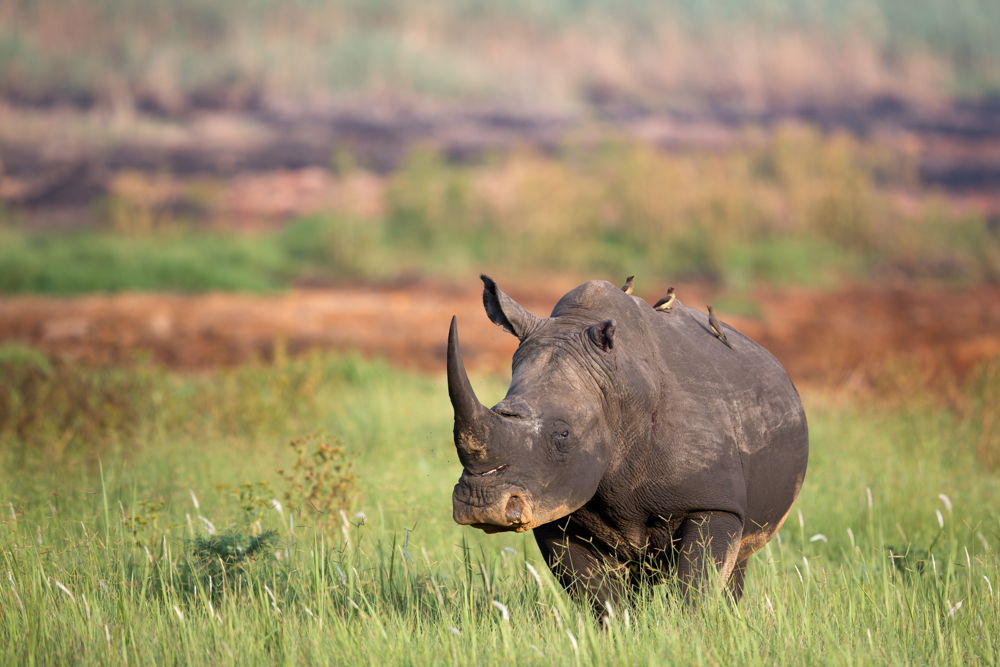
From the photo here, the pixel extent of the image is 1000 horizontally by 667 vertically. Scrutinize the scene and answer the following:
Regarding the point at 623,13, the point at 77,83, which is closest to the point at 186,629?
the point at 77,83

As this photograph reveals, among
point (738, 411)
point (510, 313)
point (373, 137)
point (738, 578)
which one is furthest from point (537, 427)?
point (373, 137)

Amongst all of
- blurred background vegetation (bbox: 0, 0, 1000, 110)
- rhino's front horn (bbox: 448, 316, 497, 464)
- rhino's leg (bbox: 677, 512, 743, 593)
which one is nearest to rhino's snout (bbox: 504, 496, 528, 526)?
rhino's front horn (bbox: 448, 316, 497, 464)

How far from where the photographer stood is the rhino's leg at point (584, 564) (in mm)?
4617

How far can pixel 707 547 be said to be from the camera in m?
4.37

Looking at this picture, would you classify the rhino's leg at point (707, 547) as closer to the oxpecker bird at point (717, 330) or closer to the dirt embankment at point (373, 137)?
the oxpecker bird at point (717, 330)

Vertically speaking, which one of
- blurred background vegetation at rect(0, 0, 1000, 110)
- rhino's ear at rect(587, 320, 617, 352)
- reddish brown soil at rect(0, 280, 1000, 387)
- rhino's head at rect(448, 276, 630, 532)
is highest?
blurred background vegetation at rect(0, 0, 1000, 110)

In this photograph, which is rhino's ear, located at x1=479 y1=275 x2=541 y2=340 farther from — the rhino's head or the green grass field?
the green grass field

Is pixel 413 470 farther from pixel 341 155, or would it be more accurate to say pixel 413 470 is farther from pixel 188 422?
pixel 341 155

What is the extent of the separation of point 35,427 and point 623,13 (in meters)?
24.1

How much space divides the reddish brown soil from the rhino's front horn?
7.71m

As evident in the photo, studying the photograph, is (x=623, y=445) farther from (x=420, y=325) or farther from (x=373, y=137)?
(x=373, y=137)

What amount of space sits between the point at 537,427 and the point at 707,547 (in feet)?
2.81

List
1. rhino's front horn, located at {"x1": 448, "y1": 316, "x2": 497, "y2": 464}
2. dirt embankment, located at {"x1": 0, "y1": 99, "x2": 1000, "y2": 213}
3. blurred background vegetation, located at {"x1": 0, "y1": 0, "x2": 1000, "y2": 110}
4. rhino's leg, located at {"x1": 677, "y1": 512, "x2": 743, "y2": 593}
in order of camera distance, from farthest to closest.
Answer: blurred background vegetation, located at {"x1": 0, "y1": 0, "x2": 1000, "y2": 110} → dirt embankment, located at {"x1": 0, "y1": 99, "x2": 1000, "y2": 213} → rhino's leg, located at {"x1": 677, "y1": 512, "x2": 743, "y2": 593} → rhino's front horn, located at {"x1": 448, "y1": 316, "x2": 497, "y2": 464}

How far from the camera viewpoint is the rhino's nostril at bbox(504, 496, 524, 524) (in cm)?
385
